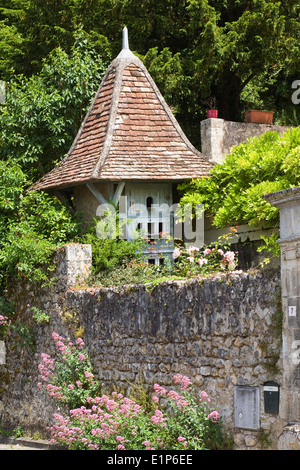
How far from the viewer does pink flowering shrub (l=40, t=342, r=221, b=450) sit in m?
9.19

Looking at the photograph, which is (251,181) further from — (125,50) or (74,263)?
(125,50)

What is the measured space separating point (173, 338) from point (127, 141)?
4.90 metres

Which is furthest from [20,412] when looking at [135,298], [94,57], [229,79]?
[229,79]

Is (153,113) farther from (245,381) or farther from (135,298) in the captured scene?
(245,381)

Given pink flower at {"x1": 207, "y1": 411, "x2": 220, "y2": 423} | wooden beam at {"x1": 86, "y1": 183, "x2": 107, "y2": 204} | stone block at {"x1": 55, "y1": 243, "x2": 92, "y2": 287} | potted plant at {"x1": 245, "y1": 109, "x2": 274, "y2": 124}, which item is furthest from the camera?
potted plant at {"x1": 245, "y1": 109, "x2": 274, "y2": 124}

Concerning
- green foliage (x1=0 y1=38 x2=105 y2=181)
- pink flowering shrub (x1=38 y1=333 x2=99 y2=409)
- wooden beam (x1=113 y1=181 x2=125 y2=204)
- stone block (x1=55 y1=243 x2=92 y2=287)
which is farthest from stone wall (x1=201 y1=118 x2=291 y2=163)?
pink flowering shrub (x1=38 y1=333 x2=99 y2=409)

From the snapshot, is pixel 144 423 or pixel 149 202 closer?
pixel 144 423

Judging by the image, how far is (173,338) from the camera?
1002 centimetres

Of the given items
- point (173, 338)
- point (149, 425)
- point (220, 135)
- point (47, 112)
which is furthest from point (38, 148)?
point (149, 425)

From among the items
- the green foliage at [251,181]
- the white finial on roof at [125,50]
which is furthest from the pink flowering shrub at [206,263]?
the white finial on roof at [125,50]
